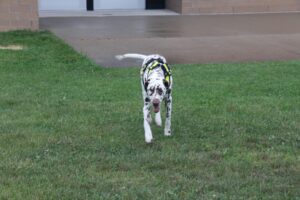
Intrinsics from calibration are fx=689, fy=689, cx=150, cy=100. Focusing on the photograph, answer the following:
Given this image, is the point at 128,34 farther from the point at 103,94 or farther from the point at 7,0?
the point at 103,94

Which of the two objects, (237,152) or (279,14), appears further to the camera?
(279,14)

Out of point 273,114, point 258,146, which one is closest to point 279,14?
point 273,114

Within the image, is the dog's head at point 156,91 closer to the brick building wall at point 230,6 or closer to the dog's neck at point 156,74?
the dog's neck at point 156,74

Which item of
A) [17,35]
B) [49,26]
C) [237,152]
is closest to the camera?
[237,152]

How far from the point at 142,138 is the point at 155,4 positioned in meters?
16.1

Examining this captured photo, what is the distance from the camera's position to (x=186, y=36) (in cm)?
1587

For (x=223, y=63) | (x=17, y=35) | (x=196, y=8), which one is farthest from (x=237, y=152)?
(x=196, y=8)

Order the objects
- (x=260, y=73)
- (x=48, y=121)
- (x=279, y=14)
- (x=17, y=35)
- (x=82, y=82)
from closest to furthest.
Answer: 1. (x=48, y=121)
2. (x=82, y=82)
3. (x=260, y=73)
4. (x=17, y=35)
5. (x=279, y=14)

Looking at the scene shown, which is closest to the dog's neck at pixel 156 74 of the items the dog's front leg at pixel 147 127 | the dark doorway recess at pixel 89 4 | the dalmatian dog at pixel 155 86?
the dalmatian dog at pixel 155 86

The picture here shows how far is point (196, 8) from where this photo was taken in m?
21.0

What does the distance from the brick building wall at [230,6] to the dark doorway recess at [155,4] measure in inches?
43.4

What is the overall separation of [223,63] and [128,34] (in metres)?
4.47

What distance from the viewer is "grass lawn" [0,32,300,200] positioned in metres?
5.35

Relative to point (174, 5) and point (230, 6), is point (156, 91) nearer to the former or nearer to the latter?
point (230, 6)
